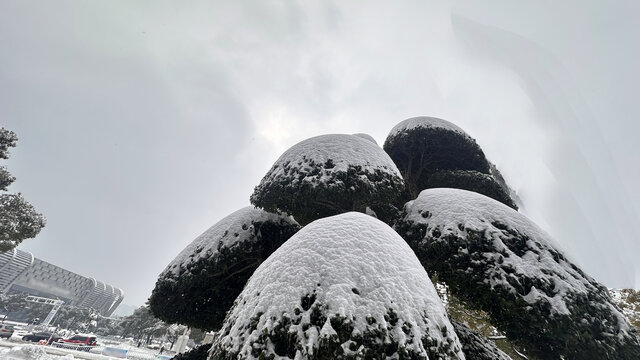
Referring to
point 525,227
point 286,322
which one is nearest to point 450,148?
point 525,227

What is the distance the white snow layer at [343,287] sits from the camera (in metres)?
2.17

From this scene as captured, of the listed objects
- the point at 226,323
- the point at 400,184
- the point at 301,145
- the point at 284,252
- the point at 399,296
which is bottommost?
the point at 226,323

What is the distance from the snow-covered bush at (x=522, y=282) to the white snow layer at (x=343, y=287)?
4.57ft

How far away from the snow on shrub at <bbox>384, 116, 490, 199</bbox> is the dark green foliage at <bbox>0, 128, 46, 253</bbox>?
18.4 metres

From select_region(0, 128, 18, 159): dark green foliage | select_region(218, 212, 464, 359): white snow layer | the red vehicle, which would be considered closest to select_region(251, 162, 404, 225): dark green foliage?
select_region(218, 212, 464, 359): white snow layer

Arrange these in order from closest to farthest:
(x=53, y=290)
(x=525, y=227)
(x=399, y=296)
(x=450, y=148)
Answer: (x=399, y=296) → (x=525, y=227) → (x=450, y=148) → (x=53, y=290)

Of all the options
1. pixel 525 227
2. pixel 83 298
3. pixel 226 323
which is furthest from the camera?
pixel 83 298

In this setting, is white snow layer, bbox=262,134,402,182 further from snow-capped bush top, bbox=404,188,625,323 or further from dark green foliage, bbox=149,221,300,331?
dark green foliage, bbox=149,221,300,331

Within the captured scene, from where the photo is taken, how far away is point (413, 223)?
4.77 metres

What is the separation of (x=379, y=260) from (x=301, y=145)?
143 inches

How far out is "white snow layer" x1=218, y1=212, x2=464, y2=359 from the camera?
Result: 2166mm

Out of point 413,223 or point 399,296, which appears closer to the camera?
point 399,296

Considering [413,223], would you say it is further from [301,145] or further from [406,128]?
[406,128]

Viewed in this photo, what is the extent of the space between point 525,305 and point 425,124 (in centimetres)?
496
